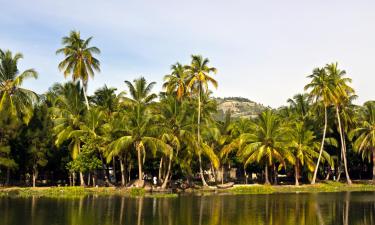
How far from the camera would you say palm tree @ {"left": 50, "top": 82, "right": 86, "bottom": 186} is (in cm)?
5706

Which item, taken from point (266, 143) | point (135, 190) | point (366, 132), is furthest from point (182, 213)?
point (366, 132)

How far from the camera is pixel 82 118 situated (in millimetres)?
59719

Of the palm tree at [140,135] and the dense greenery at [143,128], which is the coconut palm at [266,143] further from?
→ the palm tree at [140,135]

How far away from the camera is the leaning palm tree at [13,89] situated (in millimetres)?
54062

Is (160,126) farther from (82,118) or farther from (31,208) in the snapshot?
(31,208)

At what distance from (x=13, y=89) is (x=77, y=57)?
11476 millimetres

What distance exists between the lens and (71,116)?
192ft

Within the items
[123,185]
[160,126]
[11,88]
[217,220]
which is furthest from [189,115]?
[217,220]

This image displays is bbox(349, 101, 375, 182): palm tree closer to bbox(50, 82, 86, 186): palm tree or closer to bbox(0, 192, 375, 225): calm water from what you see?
bbox(0, 192, 375, 225): calm water

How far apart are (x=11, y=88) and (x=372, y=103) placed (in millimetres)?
58644

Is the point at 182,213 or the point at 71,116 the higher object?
the point at 71,116

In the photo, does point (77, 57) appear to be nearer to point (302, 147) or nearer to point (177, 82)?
point (177, 82)

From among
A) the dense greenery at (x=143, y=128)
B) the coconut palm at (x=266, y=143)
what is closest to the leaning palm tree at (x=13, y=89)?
the dense greenery at (x=143, y=128)

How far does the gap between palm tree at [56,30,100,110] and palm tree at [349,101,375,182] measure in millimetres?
45715
